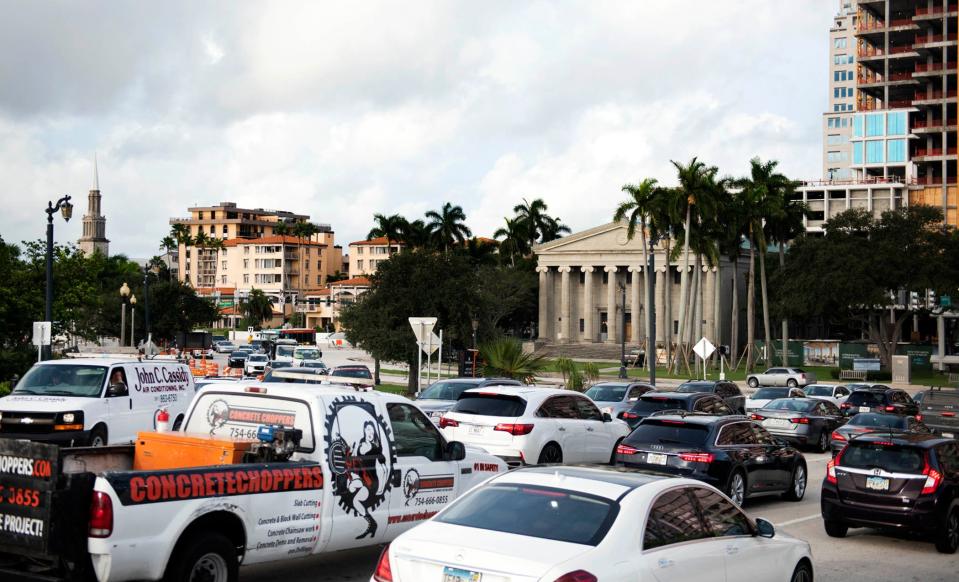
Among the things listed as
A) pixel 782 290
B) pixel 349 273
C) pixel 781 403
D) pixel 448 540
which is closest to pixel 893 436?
pixel 448 540

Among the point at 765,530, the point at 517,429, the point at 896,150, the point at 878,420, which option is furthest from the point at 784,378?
the point at 896,150

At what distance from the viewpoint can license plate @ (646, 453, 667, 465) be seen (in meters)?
15.6

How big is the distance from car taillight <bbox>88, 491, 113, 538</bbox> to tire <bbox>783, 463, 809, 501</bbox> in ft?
42.2

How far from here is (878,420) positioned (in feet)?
80.6

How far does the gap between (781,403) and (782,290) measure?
55.1 metres

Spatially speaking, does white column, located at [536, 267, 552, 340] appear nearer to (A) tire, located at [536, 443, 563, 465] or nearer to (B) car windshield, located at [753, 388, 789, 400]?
(B) car windshield, located at [753, 388, 789, 400]

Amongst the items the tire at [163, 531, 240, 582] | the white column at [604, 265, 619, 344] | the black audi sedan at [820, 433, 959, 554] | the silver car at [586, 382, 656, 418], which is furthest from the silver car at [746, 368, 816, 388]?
the tire at [163, 531, 240, 582]

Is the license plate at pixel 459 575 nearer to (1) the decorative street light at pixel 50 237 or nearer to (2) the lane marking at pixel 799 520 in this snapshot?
(2) the lane marking at pixel 799 520

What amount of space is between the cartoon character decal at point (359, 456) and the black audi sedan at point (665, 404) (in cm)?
1379

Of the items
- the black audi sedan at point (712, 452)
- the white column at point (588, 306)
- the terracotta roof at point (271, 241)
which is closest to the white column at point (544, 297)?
the white column at point (588, 306)

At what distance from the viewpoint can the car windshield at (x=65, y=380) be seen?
1759 cm

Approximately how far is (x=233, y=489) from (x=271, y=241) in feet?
599

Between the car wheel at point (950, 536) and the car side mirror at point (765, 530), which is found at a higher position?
the car side mirror at point (765, 530)

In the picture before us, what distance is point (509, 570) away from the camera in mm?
6277
